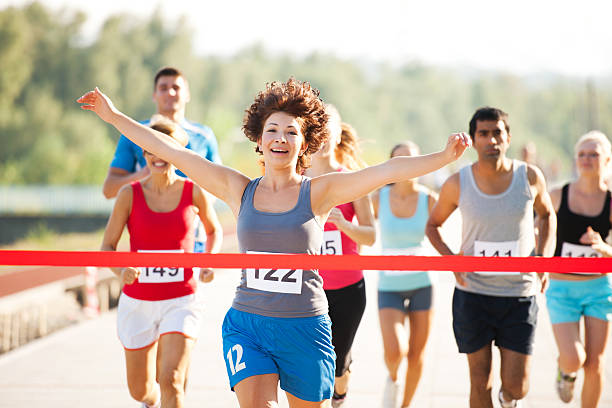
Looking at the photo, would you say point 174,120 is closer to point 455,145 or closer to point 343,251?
point 343,251

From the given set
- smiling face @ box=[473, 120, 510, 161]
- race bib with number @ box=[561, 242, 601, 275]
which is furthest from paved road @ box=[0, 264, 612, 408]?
smiling face @ box=[473, 120, 510, 161]

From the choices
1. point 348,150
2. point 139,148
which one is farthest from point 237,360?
point 348,150

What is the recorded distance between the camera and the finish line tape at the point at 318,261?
130 inches

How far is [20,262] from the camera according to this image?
11.3 ft

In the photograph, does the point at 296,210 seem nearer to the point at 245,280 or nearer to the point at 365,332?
the point at 245,280

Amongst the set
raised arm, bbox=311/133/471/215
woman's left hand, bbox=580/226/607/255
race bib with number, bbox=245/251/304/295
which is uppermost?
raised arm, bbox=311/133/471/215

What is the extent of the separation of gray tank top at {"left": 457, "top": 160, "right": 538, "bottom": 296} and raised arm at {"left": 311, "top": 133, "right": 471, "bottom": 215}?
1.31 m

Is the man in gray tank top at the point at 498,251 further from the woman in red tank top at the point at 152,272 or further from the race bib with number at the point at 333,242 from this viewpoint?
the woman in red tank top at the point at 152,272

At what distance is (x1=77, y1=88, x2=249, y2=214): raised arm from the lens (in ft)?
11.6

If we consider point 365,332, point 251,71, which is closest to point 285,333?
point 365,332

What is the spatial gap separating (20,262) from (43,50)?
73151mm

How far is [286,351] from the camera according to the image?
11.1 ft

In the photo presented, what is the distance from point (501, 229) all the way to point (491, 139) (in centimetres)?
52

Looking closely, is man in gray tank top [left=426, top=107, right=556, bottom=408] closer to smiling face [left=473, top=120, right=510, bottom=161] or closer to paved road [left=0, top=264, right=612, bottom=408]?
smiling face [left=473, top=120, right=510, bottom=161]
